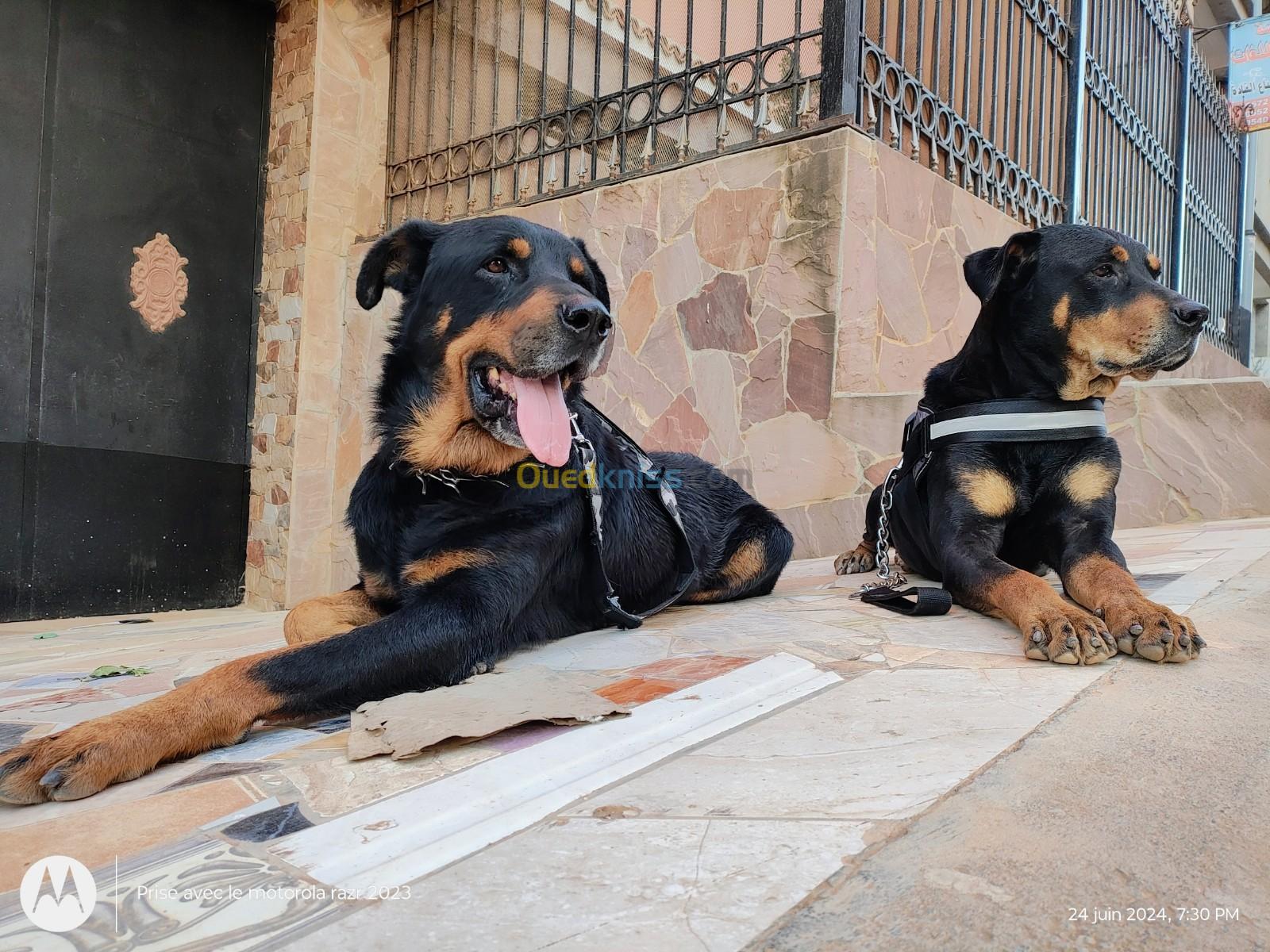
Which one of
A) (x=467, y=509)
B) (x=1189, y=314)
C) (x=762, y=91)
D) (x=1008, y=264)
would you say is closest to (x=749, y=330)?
(x=762, y=91)

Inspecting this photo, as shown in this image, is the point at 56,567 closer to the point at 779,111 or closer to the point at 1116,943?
the point at 779,111

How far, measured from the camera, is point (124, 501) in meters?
6.45

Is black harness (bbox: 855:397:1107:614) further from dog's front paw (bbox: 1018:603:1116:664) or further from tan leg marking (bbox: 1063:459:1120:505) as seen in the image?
dog's front paw (bbox: 1018:603:1116:664)

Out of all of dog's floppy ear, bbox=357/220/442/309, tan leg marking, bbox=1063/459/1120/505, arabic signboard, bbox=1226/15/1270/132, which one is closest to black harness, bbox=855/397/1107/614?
tan leg marking, bbox=1063/459/1120/505

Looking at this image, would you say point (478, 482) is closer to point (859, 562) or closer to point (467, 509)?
point (467, 509)

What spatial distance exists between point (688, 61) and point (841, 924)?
540 cm

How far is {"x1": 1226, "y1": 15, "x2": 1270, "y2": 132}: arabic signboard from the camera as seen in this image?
35.4 ft

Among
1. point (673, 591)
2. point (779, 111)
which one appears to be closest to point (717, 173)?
point (779, 111)

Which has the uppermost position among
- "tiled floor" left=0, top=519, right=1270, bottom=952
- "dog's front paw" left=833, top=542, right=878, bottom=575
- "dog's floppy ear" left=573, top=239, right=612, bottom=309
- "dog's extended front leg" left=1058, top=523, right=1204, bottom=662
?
"dog's floppy ear" left=573, top=239, right=612, bottom=309

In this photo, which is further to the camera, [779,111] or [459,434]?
[779,111]

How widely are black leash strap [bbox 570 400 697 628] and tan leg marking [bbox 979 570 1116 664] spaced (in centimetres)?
106

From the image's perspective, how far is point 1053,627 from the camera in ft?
7.00

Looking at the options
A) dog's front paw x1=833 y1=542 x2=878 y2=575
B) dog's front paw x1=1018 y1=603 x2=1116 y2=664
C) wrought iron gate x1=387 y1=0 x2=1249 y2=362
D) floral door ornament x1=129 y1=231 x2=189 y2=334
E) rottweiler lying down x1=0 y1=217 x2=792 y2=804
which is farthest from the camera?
floral door ornament x1=129 y1=231 x2=189 y2=334

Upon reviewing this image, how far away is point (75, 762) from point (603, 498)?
1.62 metres
